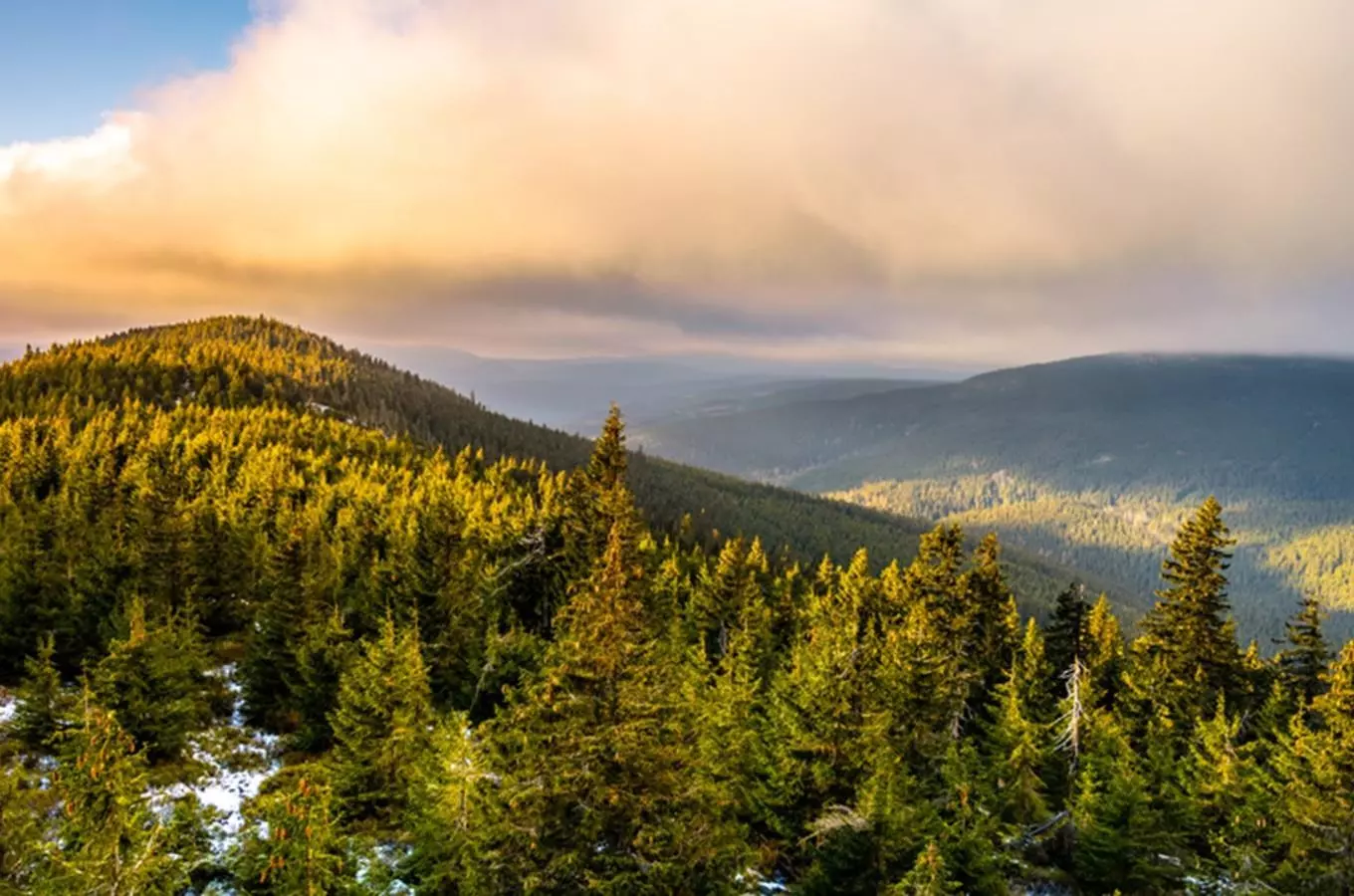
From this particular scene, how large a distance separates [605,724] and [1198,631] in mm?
35748

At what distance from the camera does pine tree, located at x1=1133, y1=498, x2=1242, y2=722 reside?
119 feet

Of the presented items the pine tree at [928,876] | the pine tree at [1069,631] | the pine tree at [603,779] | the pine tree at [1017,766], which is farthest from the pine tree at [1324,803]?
the pine tree at [603,779]

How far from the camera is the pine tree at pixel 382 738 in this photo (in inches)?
1109

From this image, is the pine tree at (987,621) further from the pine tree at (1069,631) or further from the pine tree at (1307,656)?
the pine tree at (1307,656)

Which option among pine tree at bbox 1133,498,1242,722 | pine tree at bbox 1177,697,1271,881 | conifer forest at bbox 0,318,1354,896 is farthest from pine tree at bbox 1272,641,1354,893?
pine tree at bbox 1133,498,1242,722

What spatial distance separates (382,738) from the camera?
28875 millimetres

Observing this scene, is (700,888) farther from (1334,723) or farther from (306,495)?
(306,495)

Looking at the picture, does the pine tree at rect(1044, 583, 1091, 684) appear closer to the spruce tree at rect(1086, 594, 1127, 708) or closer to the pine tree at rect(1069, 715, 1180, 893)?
the spruce tree at rect(1086, 594, 1127, 708)

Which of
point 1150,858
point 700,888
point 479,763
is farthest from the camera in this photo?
point 1150,858

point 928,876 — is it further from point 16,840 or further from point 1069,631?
point 1069,631

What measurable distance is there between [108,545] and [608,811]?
45804mm

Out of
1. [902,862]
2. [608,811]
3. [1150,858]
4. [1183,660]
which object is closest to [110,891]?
[608,811]

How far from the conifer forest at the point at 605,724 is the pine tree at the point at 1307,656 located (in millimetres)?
287

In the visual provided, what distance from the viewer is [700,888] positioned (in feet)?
55.8
